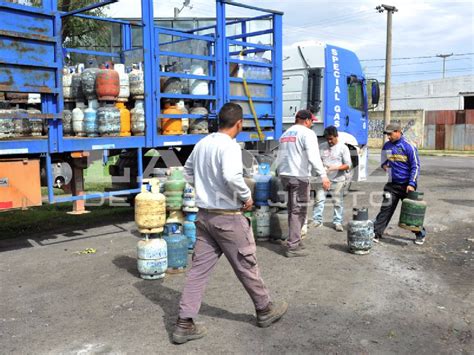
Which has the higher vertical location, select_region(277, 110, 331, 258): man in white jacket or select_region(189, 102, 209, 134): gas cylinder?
select_region(189, 102, 209, 134): gas cylinder

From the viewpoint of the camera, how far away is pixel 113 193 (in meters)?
7.10

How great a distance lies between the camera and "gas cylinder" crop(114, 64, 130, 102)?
709 centimetres

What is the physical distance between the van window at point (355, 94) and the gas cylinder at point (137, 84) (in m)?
5.99

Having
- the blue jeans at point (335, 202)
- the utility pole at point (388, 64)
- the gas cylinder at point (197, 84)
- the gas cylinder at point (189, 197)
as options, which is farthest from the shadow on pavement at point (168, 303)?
the utility pole at point (388, 64)

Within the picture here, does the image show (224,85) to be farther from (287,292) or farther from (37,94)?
(287,292)

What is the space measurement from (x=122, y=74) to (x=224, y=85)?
5.78 feet

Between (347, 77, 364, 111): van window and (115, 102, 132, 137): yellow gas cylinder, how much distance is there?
617 cm

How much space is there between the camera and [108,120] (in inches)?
Result: 268

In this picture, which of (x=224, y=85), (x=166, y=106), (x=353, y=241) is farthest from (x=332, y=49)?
(x=353, y=241)

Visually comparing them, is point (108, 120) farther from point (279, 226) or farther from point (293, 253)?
point (293, 253)

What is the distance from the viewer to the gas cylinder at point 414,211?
689 cm

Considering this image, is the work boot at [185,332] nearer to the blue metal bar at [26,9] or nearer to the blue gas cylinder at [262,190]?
the blue gas cylinder at [262,190]

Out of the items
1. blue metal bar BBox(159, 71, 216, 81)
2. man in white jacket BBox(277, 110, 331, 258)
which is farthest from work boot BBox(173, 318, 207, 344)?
blue metal bar BBox(159, 71, 216, 81)

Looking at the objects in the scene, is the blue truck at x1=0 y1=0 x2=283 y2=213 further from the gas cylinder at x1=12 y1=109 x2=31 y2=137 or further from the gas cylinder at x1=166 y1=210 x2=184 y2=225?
the gas cylinder at x1=166 y1=210 x2=184 y2=225
